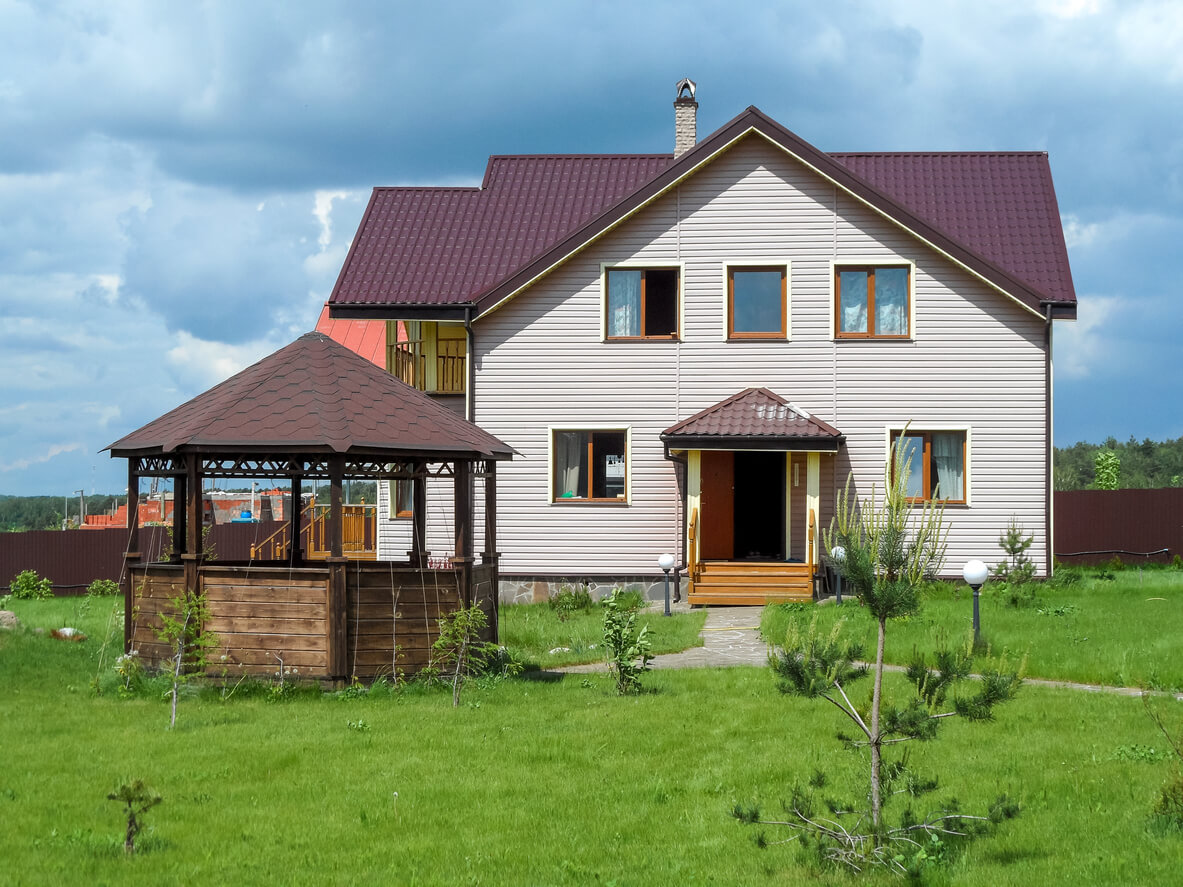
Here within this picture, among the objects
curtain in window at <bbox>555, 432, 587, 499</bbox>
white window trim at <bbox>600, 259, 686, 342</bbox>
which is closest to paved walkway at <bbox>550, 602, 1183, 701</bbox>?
curtain in window at <bbox>555, 432, 587, 499</bbox>

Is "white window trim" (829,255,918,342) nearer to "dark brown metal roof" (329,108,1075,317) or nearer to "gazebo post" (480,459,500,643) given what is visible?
"dark brown metal roof" (329,108,1075,317)

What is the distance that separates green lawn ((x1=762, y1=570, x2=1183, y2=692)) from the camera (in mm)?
13477

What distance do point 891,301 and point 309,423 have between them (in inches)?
515

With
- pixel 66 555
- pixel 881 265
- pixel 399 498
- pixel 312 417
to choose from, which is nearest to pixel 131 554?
pixel 312 417

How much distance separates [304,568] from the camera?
45.1 ft

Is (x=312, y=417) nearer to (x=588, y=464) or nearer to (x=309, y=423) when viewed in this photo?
(x=309, y=423)

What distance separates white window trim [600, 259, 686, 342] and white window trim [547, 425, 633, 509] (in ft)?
5.34

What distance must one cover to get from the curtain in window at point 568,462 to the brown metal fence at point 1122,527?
50.4ft

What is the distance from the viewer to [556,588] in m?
22.9

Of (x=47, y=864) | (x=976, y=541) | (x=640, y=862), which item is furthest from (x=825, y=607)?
(x=47, y=864)

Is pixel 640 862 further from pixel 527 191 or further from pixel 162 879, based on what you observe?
pixel 527 191

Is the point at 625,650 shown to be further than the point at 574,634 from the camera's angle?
No

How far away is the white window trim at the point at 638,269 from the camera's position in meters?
22.8

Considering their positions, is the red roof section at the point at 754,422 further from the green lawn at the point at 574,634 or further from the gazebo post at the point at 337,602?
the gazebo post at the point at 337,602
